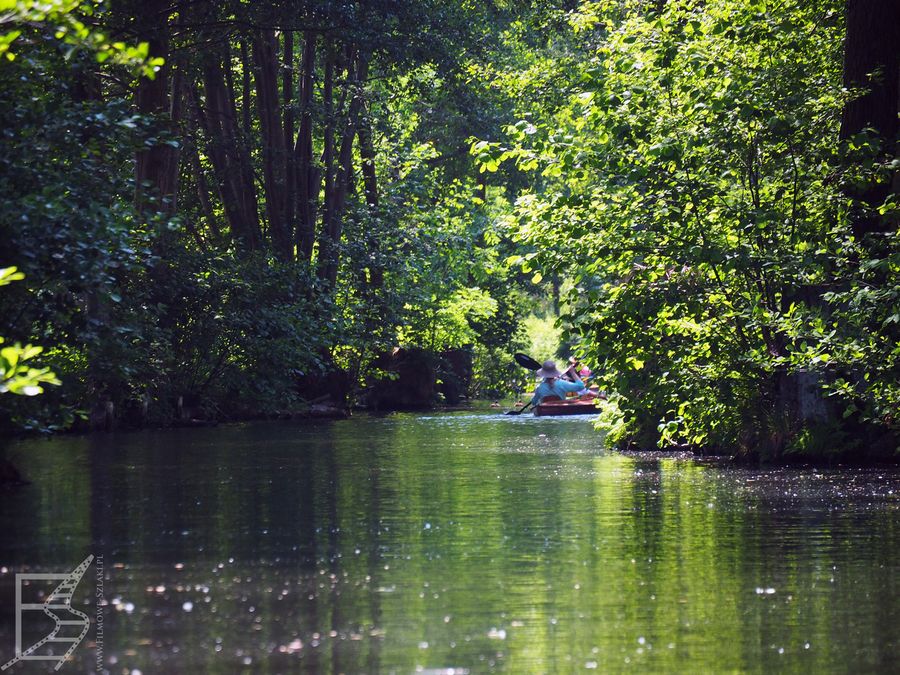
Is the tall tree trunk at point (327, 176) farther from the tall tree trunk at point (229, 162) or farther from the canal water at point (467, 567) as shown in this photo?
the canal water at point (467, 567)

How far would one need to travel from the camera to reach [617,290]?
19.0 metres

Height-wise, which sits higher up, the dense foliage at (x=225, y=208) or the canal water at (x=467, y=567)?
the dense foliage at (x=225, y=208)

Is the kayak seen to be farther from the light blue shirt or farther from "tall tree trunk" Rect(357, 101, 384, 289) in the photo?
"tall tree trunk" Rect(357, 101, 384, 289)

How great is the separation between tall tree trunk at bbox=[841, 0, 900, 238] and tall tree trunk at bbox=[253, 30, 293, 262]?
22.1 m


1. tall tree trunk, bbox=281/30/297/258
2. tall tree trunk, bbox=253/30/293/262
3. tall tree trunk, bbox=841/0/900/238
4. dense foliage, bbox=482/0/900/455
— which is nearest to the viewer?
dense foliage, bbox=482/0/900/455

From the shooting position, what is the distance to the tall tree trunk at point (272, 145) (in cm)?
3884

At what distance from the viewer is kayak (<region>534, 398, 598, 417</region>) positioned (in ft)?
126

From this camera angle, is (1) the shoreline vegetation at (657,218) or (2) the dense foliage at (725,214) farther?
(2) the dense foliage at (725,214)

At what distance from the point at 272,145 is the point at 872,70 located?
23.1 m

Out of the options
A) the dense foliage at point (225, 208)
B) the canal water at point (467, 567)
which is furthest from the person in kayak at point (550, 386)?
the canal water at point (467, 567)

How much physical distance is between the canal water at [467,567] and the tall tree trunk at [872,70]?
3.41 m

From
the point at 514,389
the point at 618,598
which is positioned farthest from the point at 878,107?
the point at 514,389

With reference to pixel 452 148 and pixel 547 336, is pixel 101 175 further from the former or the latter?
pixel 547 336

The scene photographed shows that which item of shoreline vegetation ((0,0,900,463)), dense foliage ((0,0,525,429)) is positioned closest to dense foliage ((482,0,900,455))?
shoreline vegetation ((0,0,900,463))
